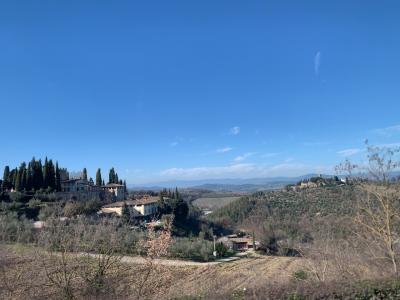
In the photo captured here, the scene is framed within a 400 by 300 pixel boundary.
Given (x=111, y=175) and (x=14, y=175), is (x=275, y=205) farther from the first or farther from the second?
(x=14, y=175)

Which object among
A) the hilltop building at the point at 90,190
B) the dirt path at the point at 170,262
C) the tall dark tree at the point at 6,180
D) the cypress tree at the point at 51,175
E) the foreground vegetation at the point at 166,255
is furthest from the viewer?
the hilltop building at the point at 90,190

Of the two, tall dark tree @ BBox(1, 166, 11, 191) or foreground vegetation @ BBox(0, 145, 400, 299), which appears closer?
foreground vegetation @ BBox(0, 145, 400, 299)

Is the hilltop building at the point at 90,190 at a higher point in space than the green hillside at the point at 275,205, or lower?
higher

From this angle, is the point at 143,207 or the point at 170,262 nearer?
the point at 170,262

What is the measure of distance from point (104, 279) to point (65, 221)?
10.2 feet

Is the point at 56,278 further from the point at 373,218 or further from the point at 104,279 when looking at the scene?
the point at 373,218

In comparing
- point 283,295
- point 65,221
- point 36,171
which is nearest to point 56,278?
point 65,221

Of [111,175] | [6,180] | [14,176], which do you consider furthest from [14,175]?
[111,175]

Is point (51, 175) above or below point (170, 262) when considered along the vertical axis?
above

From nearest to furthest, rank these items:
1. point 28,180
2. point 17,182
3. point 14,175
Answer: point 17,182 → point 28,180 → point 14,175

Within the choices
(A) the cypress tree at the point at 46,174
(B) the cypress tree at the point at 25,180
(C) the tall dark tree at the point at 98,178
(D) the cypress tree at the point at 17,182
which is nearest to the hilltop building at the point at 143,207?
(A) the cypress tree at the point at 46,174

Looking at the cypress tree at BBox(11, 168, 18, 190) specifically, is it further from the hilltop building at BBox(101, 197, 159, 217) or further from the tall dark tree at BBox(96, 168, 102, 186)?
the tall dark tree at BBox(96, 168, 102, 186)

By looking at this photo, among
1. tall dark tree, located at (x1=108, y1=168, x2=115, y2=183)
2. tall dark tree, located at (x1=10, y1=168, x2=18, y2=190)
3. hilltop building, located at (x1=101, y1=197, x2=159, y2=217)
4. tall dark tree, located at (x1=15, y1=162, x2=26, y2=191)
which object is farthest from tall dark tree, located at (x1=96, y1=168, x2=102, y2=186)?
tall dark tree, located at (x1=15, y1=162, x2=26, y2=191)

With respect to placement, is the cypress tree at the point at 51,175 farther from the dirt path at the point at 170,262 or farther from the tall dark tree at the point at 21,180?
the dirt path at the point at 170,262
